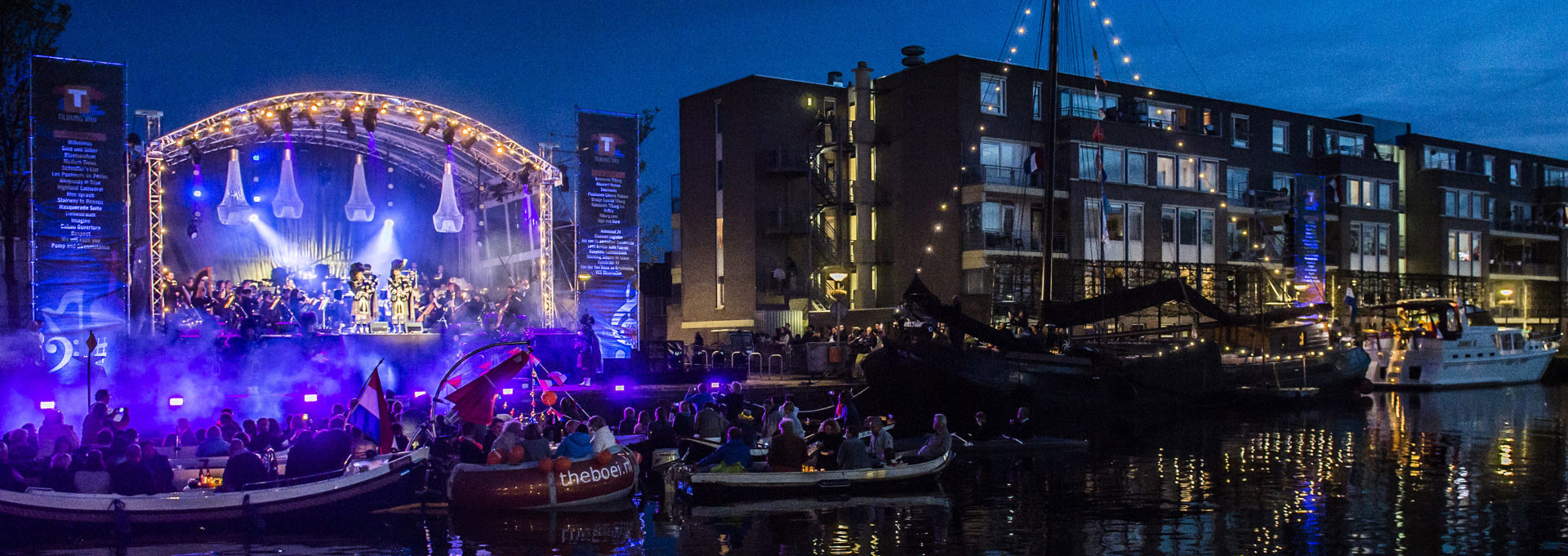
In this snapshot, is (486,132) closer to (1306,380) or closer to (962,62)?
(962,62)

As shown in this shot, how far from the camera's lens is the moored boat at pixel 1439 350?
162ft

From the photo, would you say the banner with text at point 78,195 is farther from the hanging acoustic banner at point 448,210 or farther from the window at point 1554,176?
the window at point 1554,176

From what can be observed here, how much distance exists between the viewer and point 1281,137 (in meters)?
58.2

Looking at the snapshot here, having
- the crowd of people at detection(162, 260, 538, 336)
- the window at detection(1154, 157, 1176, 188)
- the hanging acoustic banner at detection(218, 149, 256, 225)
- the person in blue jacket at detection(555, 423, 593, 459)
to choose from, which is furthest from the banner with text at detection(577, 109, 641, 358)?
the window at detection(1154, 157, 1176, 188)

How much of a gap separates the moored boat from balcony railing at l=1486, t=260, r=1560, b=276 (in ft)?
58.5

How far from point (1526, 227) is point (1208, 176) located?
104ft

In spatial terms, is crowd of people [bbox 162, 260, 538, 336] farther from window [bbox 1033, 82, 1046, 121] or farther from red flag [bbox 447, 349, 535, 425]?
window [bbox 1033, 82, 1046, 121]

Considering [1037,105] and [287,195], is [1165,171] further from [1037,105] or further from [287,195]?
[287,195]

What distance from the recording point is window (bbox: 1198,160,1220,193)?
5331 cm

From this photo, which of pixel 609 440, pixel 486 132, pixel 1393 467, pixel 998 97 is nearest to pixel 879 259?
pixel 998 97

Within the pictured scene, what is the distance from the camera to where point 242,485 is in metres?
16.6

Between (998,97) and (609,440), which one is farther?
(998,97)

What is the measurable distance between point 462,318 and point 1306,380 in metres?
28.1

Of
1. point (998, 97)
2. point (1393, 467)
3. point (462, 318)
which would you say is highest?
point (998, 97)
